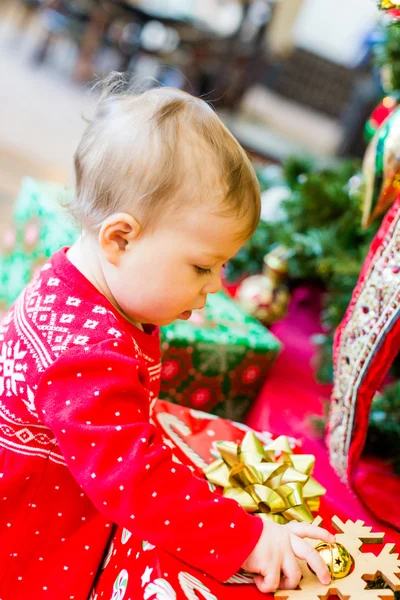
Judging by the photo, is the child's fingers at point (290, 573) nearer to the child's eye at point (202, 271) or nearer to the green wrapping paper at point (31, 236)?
the child's eye at point (202, 271)

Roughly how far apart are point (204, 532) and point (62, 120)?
379 centimetres

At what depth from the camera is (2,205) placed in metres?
2.47

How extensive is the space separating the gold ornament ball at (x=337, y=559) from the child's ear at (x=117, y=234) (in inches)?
13.3

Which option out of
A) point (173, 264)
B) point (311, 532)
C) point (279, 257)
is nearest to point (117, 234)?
point (173, 264)

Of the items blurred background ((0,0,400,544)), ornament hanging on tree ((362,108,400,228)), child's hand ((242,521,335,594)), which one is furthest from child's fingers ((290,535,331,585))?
ornament hanging on tree ((362,108,400,228))

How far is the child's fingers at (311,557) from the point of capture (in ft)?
1.96

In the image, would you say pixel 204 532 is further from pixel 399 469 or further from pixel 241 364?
pixel 241 364

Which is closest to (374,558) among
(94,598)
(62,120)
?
(94,598)

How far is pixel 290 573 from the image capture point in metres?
0.60

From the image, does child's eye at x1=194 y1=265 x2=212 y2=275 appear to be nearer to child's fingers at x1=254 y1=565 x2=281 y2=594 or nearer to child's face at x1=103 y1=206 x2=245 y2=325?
child's face at x1=103 y1=206 x2=245 y2=325

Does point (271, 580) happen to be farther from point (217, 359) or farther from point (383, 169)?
point (217, 359)

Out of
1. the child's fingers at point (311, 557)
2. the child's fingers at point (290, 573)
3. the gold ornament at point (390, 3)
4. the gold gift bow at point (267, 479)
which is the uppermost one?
the gold ornament at point (390, 3)

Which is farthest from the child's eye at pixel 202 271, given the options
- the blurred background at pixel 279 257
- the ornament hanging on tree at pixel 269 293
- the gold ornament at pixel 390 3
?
the ornament hanging on tree at pixel 269 293

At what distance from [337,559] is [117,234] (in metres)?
0.37
